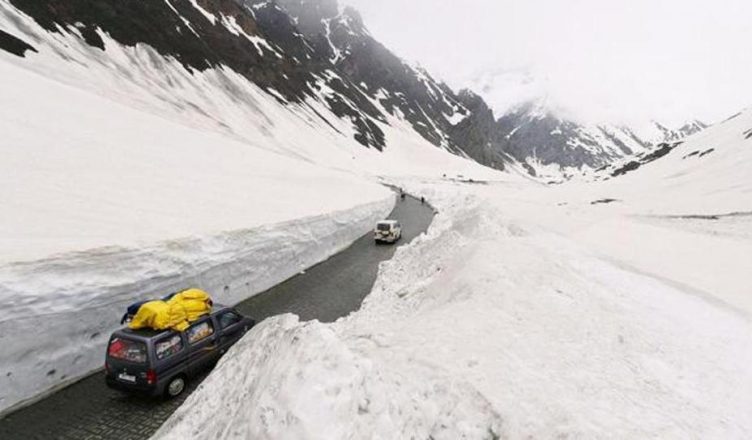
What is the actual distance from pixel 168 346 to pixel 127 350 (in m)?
0.88

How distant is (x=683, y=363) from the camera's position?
31.4 ft

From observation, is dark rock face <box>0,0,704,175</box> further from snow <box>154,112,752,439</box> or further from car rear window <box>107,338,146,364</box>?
snow <box>154,112,752,439</box>

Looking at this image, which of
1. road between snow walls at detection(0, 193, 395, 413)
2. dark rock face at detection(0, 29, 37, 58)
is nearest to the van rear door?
road between snow walls at detection(0, 193, 395, 413)

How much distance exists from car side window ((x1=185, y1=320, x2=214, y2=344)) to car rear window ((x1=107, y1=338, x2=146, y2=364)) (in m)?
1.14

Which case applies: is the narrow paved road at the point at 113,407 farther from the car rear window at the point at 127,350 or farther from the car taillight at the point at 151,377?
the car rear window at the point at 127,350

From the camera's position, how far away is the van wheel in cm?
1109

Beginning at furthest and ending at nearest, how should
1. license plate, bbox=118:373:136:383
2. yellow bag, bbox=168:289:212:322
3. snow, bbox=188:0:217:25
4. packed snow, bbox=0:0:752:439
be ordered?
snow, bbox=188:0:217:25 → yellow bag, bbox=168:289:212:322 → license plate, bbox=118:373:136:383 → packed snow, bbox=0:0:752:439

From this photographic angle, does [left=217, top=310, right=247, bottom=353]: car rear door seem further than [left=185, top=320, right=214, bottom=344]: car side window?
Yes

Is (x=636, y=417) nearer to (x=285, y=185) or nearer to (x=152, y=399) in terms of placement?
(x=152, y=399)

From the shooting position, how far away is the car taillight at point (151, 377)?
34.6 feet

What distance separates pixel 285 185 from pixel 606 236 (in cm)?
2011

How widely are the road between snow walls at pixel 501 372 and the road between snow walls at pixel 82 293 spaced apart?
4.84m

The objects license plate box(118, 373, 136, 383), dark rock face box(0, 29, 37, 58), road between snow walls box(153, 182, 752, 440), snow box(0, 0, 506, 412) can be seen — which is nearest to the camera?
road between snow walls box(153, 182, 752, 440)

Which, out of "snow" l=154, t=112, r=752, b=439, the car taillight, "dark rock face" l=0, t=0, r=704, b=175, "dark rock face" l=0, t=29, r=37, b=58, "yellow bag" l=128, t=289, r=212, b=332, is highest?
"dark rock face" l=0, t=0, r=704, b=175
